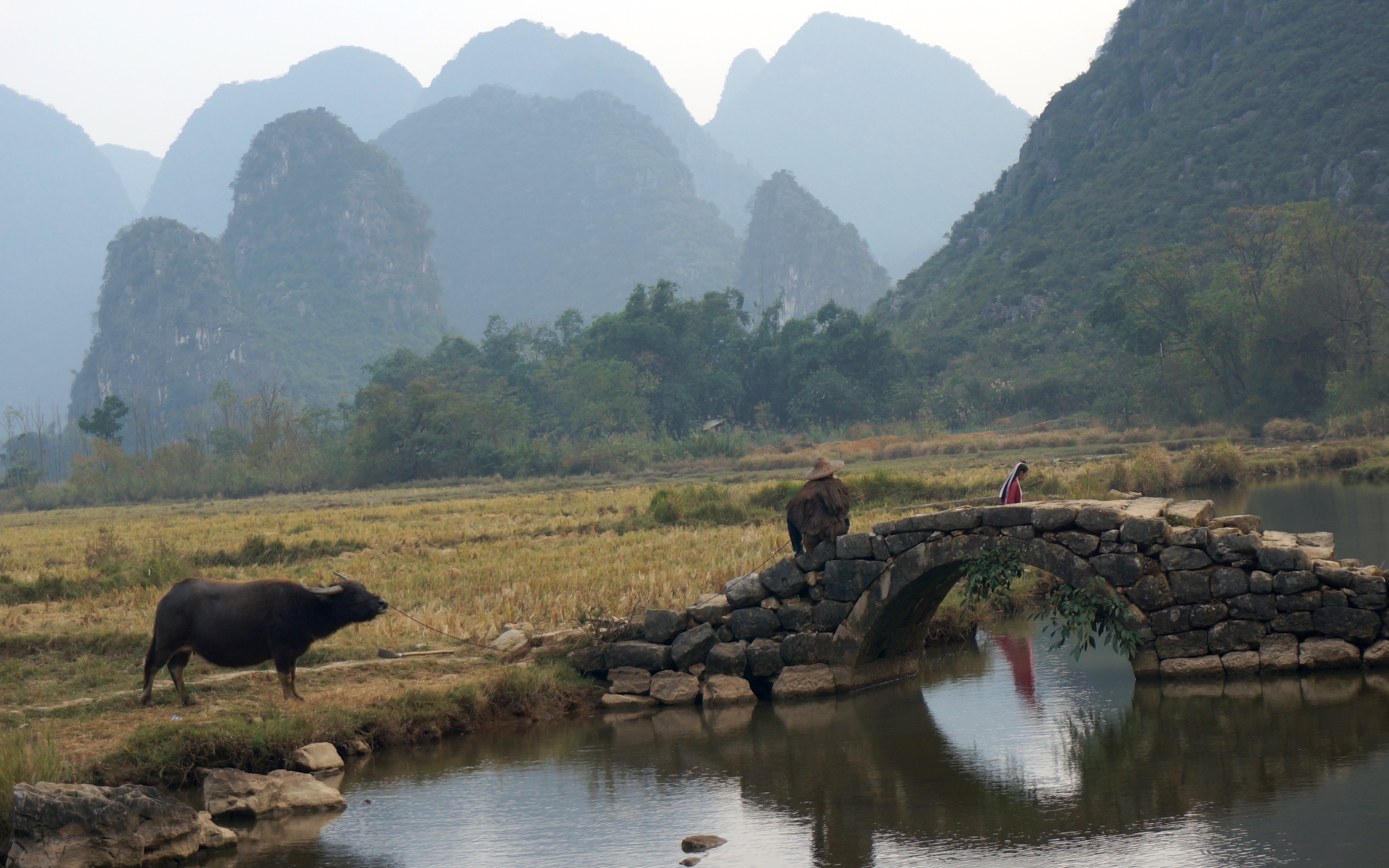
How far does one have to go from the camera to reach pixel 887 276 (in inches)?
6265

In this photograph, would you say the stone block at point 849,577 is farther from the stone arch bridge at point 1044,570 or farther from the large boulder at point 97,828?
the large boulder at point 97,828

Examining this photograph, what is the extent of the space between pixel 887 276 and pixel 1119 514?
153 m

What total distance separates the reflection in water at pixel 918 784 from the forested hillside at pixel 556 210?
153 m

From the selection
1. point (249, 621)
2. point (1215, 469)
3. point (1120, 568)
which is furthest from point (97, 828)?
point (1215, 469)

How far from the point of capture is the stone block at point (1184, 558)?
1013cm

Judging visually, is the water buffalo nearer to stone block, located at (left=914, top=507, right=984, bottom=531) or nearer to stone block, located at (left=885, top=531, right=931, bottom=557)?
stone block, located at (left=885, top=531, right=931, bottom=557)

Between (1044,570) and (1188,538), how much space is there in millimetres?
1426

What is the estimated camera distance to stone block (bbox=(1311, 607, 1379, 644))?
1000 cm

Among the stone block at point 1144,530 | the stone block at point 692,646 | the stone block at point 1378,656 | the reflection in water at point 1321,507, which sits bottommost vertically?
the stone block at point 1378,656

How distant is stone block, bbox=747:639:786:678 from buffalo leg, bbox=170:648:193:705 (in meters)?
5.56

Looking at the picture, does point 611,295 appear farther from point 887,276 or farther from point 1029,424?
point 1029,424

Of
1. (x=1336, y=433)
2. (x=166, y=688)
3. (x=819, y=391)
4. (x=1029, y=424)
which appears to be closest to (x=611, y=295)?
(x=819, y=391)

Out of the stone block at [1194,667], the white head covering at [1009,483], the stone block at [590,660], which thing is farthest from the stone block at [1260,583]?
the stone block at [590,660]

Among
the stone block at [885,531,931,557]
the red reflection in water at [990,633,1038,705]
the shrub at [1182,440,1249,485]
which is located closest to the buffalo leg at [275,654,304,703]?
the stone block at [885,531,931,557]
